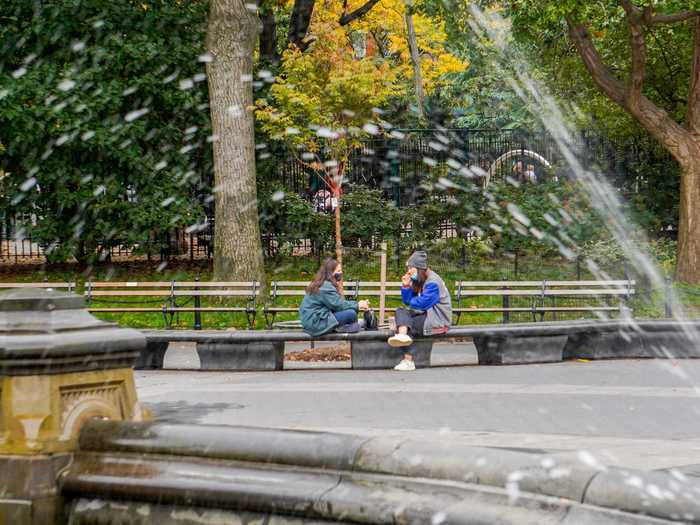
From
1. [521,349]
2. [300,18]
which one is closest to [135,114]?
[300,18]

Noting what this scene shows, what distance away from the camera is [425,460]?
17.1ft

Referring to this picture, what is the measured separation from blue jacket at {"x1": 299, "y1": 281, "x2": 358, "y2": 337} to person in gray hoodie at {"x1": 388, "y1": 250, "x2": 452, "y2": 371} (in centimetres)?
79

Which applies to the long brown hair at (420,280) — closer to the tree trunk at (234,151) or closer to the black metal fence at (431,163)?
the tree trunk at (234,151)

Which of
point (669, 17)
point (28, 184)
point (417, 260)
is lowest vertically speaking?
point (417, 260)

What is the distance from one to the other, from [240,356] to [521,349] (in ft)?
11.8

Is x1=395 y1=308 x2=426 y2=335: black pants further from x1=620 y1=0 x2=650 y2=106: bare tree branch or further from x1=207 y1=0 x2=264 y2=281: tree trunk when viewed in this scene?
A: x1=620 y1=0 x2=650 y2=106: bare tree branch

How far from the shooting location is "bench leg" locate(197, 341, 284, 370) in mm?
15398

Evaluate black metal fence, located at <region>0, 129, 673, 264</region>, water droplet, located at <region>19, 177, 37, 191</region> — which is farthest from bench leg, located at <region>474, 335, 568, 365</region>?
water droplet, located at <region>19, 177, 37, 191</region>

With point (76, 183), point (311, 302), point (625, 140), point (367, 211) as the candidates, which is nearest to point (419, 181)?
point (367, 211)

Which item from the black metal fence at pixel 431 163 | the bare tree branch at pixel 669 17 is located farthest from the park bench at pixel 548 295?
the bare tree branch at pixel 669 17

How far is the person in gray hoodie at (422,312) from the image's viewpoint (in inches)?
579

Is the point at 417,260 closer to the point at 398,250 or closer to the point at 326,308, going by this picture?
the point at 326,308

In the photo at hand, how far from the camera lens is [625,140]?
1077 inches

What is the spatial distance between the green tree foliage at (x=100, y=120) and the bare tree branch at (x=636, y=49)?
28.6 feet
